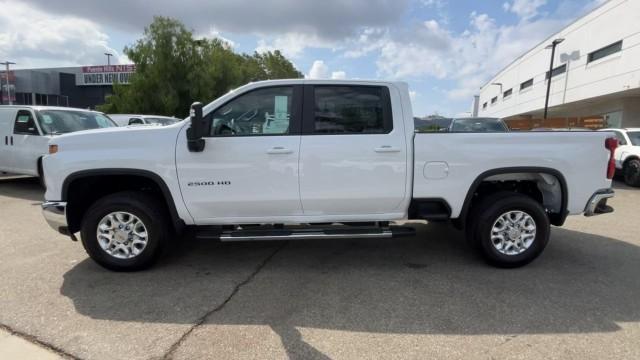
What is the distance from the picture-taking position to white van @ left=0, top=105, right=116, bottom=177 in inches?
330

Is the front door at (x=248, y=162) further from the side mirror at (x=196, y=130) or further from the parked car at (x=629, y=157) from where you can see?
the parked car at (x=629, y=157)

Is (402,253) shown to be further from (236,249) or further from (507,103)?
(507,103)

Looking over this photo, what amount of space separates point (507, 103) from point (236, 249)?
53692 mm

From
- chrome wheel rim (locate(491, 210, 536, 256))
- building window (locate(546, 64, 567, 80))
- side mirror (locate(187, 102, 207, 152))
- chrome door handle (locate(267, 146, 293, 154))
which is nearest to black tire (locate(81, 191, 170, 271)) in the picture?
side mirror (locate(187, 102, 207, 152))

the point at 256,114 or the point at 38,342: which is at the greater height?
the point at 256,114

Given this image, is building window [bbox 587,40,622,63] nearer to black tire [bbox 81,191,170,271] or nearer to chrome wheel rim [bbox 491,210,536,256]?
chrome wheel rim [bbox 491,210,536,256]

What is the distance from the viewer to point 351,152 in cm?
404

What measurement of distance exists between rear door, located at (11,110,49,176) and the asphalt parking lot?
3.68 meters

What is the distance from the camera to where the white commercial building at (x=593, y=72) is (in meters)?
24.8

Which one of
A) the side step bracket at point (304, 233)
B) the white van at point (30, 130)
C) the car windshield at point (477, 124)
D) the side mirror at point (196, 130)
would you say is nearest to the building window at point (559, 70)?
the car windshield at point (477, 124)

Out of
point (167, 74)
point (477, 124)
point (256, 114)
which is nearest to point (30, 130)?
point (256, 114)

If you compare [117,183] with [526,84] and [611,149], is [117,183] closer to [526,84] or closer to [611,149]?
[611,149]

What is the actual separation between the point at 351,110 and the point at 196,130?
5.11 ft

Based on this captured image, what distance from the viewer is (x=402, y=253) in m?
4.89
